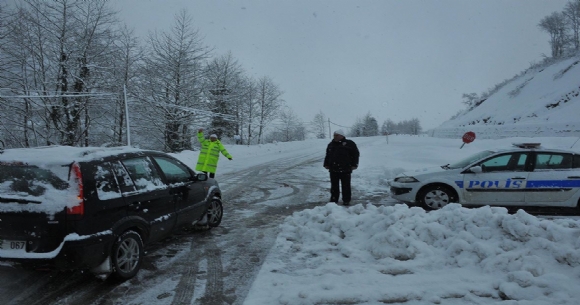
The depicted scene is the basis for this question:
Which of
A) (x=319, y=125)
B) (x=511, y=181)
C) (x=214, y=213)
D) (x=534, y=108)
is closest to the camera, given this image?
(x=214, y=213)

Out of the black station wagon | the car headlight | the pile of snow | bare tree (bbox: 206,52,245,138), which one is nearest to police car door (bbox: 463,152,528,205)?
the car headlight

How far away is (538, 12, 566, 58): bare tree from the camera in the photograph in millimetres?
62562

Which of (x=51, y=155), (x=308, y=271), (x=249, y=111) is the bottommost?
(x=308, y=271)

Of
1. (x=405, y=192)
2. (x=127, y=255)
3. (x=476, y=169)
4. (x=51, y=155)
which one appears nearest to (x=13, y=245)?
(x=51, y=155)

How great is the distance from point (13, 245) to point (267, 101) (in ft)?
157

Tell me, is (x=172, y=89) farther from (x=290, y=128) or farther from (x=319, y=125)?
(x=319, y=125)

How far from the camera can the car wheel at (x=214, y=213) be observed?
595 centimetres

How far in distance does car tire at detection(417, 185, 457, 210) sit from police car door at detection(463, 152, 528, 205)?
30 cm

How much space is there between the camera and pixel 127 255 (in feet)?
12.7

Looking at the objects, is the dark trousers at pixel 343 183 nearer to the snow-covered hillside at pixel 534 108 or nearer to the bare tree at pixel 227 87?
the snow-covered hillside at pixel 534 108

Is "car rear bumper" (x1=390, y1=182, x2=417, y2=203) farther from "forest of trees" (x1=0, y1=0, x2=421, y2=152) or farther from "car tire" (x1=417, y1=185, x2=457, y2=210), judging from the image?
"forest of trees" (x1=0, y1=0, x2=421, y2=152)

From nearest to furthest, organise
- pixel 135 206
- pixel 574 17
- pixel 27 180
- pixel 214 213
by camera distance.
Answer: pixel 27 180, pixel 135 206, pixel 214 213, pixel 574 17

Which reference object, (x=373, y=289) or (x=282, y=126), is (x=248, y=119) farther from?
(x=373, y=289)

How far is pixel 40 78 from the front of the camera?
21.4 meters
